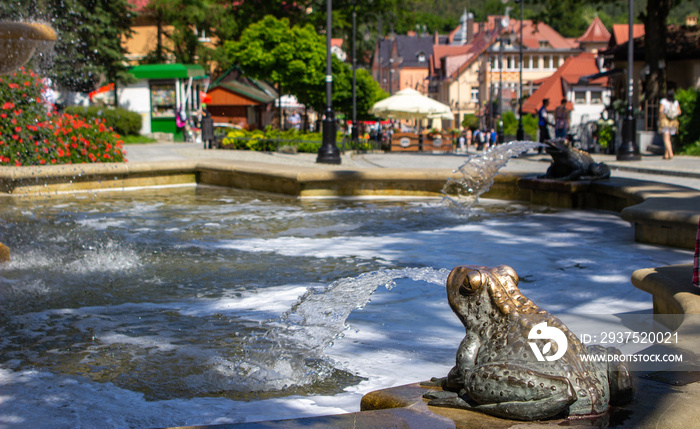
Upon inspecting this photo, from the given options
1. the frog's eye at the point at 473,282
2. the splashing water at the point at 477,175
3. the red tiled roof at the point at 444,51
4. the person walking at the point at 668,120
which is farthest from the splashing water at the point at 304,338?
the red tiled roof at the point at 444,51

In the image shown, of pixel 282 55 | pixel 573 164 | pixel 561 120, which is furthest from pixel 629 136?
pixel 282 55

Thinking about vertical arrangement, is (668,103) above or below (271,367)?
above

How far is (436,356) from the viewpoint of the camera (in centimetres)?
454

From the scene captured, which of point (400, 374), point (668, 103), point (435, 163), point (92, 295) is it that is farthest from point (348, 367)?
point (668, 103)

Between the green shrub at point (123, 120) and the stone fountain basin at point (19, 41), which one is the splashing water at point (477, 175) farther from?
the green shrub at point (123, 120)

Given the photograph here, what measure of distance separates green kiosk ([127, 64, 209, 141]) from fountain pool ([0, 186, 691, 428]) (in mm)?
29160

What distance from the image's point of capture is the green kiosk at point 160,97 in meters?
38.8

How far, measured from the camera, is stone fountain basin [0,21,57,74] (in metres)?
7.54

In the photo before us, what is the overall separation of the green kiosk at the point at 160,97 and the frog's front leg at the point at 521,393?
123 ft

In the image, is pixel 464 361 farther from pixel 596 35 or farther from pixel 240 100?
pixel 596 35

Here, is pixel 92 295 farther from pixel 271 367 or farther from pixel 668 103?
pixel 668 103

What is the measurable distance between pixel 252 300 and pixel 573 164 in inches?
262

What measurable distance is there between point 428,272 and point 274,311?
132 cm

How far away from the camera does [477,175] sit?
37.9 ft
